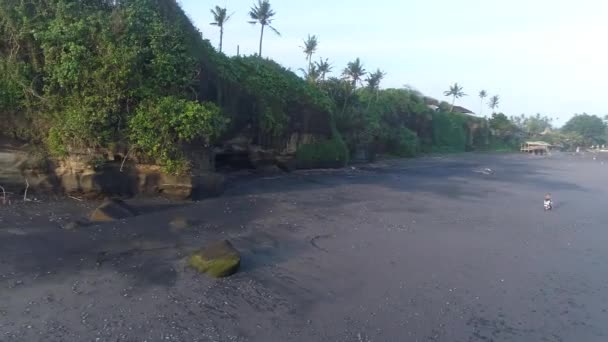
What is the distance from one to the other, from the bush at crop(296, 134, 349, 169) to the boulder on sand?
49.7 feet

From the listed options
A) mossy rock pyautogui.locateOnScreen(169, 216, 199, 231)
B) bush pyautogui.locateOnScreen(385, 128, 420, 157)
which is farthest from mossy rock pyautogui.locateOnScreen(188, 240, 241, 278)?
bush pyautogui.locateOnScreen(385, 128, 420, 157)

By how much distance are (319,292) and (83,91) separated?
425 inches

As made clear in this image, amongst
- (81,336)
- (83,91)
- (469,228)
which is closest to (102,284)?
(81,336)

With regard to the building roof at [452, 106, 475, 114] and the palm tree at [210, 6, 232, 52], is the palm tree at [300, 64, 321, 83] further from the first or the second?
the building roof at [452, 106, 475, 114]

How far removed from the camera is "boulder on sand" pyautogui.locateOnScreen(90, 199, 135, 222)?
44.5 feet

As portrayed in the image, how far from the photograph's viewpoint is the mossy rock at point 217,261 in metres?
10.3

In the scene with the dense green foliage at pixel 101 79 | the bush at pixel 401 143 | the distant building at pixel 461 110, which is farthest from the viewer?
the distant building at pixel 461 110

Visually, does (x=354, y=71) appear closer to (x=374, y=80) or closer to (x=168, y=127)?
(x=374, y=80)

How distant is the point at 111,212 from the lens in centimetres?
1388

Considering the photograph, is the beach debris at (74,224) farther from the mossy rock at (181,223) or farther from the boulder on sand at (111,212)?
the mossy rock at (181,223)

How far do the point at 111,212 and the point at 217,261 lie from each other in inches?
205

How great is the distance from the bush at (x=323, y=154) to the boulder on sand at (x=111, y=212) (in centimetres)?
1514

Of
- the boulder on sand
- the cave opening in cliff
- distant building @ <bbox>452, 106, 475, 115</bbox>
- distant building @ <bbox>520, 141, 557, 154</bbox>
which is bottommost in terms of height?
the boulder on sand

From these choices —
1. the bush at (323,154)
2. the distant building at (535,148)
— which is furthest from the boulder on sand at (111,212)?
the distant building at (535,148)
